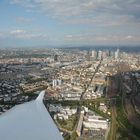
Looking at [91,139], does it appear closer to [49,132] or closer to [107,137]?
[107,137]

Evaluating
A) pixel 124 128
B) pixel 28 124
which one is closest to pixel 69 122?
pixel 124 128

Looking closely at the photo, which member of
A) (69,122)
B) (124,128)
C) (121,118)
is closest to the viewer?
(124,128)

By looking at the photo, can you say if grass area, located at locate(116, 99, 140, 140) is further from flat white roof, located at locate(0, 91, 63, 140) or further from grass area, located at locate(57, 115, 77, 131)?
flat white roof, located at locate(0, 91, 63, 140)

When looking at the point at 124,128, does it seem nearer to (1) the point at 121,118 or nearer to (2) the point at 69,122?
(1) the point at 121,118

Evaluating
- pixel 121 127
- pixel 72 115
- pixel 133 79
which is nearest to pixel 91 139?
pixel 121 127

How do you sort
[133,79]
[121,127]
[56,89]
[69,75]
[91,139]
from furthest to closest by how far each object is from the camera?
[69,75] < [133,79] < [56,89] < [121,127] < [91,139]

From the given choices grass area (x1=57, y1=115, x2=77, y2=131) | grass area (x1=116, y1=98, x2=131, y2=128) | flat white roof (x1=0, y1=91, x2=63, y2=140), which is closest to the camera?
flat white roof (x1=0, y1=91, x2=63, y2=140)

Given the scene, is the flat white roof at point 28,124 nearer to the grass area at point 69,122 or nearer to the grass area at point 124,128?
the grass area at point 124,128

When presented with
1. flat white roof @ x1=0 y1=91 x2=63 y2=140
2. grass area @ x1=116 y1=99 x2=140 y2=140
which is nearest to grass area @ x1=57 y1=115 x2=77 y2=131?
grass area @ x1=116 y1=99 x2=140 y2=140
